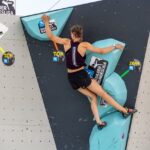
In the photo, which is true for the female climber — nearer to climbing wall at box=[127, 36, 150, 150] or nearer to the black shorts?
the black shorts

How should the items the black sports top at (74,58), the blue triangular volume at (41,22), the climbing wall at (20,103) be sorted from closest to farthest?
the black sports top at (74,58) → the blue triangular volume at (41,22) → the climbing wall at (20,103)

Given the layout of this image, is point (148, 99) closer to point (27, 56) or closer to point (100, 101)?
point (100, 101)

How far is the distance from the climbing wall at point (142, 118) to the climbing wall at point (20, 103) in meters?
0.72

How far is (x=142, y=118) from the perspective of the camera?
7.68ft

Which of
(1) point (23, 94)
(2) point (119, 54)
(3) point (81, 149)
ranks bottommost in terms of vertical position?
(3) point (81, 149)

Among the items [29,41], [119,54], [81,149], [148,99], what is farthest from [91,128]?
[29,41]

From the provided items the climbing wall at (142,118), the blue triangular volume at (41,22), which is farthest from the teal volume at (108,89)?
the climbing wall at (142,118)

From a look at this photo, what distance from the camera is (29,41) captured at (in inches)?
91.3

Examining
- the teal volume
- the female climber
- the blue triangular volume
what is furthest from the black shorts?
the blue triangular volume

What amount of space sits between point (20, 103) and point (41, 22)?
0.73 m

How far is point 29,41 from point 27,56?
0.13 m

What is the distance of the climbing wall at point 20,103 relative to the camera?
2.32 metres

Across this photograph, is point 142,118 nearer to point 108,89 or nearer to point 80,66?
point 108,89

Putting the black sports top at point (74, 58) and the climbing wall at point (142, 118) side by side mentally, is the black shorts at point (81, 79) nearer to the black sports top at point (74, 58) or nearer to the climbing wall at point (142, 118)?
the black sports top at point (74, 58)
